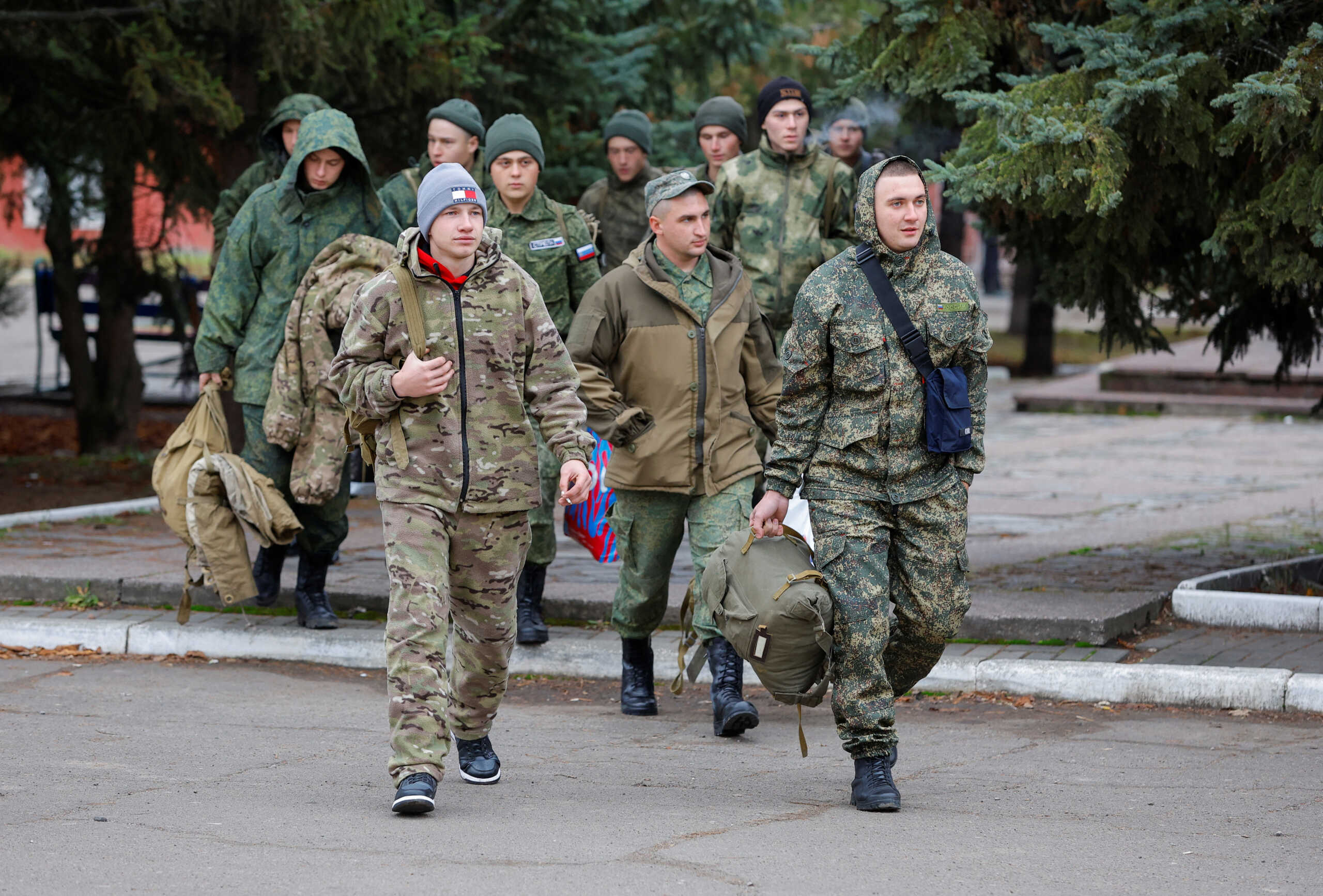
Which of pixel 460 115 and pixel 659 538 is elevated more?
pixel 460 115

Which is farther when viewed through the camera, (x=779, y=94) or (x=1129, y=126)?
(x=779, y=94)

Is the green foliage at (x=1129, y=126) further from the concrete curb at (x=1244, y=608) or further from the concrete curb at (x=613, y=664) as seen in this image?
the concrete curb at (x=613, y=664)

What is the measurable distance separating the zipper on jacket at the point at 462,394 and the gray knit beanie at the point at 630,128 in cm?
319

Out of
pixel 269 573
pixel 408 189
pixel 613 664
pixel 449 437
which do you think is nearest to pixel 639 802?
pixel 449 437

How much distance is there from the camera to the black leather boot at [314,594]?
7.66 meters

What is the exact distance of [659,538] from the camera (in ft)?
20.4

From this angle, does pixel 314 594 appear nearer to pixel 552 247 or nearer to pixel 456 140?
pixel 552 247

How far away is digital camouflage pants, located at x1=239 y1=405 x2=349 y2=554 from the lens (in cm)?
744

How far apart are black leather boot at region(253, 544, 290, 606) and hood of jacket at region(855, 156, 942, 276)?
387 centimetres

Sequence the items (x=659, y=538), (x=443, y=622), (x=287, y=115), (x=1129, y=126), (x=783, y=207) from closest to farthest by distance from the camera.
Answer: (x=443, y=622) < (x=659, y=538) < (x=1129, y=126) < (x=783, y=207) < (x=287, y=115)

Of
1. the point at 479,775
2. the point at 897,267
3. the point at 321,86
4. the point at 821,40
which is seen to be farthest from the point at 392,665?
the point at 821,40

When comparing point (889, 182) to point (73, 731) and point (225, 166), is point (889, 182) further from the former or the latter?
point (225, 166)

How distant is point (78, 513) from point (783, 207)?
5445 millimetres

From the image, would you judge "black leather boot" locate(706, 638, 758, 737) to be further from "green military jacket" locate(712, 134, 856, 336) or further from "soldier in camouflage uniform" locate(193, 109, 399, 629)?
"soldier in camouflage uniform" locate(193, 109, 399, 629)
